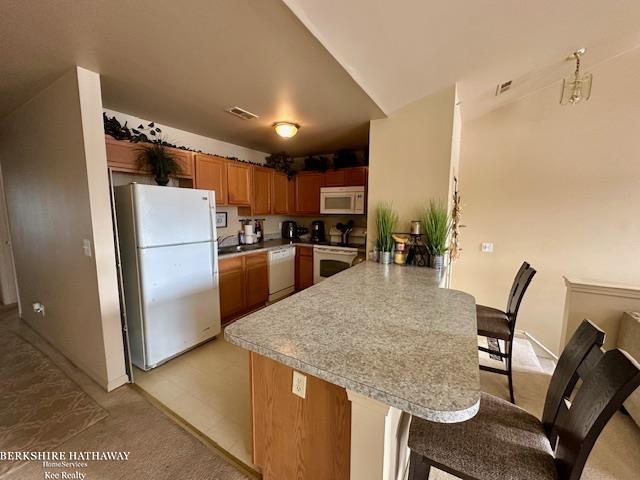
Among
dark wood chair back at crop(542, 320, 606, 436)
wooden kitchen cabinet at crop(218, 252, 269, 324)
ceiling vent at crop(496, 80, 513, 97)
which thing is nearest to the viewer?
dark wood chair back at crop(542, 320, 606, 436)

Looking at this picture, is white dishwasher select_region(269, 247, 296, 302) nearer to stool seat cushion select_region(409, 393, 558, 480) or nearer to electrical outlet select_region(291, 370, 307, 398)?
electrical outlet select_region(291, 370, 307, 398)

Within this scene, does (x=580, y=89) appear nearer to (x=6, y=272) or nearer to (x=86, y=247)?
(x=86, y=247)

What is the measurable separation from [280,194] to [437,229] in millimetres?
2588

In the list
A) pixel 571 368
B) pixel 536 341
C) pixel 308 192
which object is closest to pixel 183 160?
pixel 308 192

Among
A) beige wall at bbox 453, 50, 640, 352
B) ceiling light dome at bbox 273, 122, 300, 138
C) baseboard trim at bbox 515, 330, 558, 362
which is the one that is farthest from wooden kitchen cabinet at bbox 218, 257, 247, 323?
baseboard trim at bbox 515, 330, 558, 362

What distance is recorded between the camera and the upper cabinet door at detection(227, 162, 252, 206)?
10.7 ft

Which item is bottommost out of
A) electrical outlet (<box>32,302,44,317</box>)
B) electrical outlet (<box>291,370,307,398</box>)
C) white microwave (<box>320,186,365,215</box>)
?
electrical outlet (<box>32,302,44,317</box>)

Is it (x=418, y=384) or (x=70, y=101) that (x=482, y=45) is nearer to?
(x=418, y=384)

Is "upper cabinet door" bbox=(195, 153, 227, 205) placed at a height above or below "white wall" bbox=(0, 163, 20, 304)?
above

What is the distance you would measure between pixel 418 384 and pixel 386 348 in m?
0.20

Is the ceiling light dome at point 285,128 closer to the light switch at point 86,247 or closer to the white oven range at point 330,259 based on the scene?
the white oven range at point 330,259

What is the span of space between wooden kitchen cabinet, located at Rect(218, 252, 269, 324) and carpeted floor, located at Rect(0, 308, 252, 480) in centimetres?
122

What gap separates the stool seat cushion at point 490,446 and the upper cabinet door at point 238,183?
3.05m

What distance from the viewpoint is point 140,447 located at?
1498 millimetres
